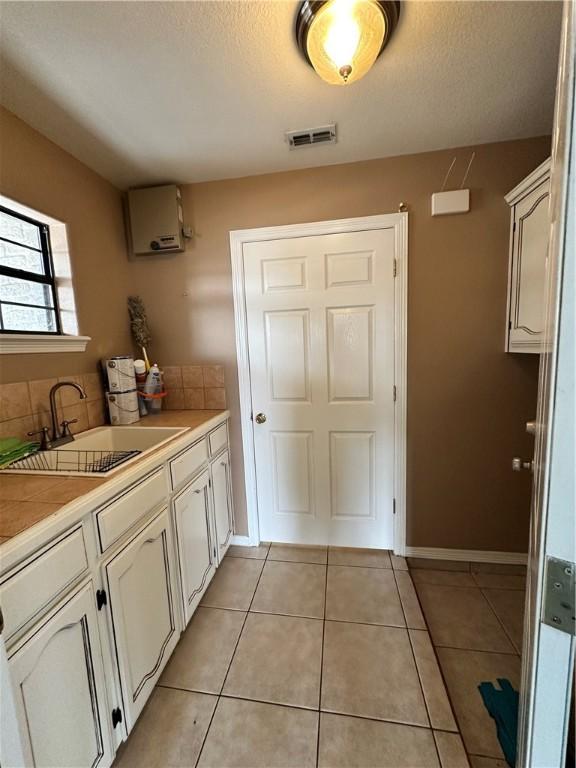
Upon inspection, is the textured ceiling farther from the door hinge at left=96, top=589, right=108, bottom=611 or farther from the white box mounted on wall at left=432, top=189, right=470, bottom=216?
the door hinge at left=96, top=589, right=108, bottom=611

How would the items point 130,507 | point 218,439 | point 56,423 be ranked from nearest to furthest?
point 130,507 → point 56,423 → point 218,439

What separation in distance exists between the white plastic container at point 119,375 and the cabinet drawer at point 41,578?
1003 mm

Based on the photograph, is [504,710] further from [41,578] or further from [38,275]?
[38,275]

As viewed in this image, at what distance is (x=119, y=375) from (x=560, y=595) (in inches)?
73.7

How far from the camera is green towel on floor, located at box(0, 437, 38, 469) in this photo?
1134mm

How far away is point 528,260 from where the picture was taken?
57.9 inches

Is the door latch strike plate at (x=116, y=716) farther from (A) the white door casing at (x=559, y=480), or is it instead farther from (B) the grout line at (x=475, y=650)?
(B) the grout line at (x=475, y=650)

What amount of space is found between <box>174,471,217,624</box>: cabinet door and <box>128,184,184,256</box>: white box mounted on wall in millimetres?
1420

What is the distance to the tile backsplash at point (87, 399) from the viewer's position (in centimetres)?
128

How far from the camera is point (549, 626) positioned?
1.61ft

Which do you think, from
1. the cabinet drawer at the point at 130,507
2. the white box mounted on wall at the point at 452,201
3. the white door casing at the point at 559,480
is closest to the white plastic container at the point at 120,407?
the cabinet drawer at the point at 130,507

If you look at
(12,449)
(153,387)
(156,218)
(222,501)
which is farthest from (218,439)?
(156,218)

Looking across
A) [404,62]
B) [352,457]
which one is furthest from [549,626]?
[404,62]

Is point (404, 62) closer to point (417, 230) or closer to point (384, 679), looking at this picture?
point (417, 230)
